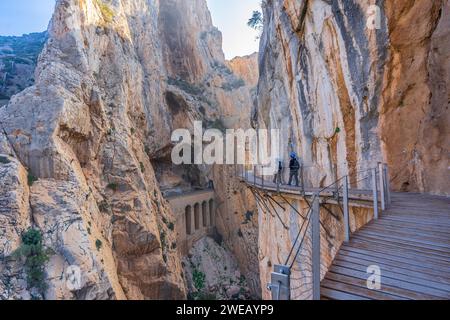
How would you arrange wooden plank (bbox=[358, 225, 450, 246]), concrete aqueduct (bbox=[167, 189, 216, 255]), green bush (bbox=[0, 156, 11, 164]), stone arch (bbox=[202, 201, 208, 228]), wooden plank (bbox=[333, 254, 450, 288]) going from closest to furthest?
1. wooden plank (bbox=[333, 254, 450, 288])
2. wooden plank (bbox=[358, 225, 450, 246])
3. green bush (bbox=[0, 156, 11, 164])
4. concrete aqueduct (bbox=[167, 189, 216, 255])
5. stone arch (bbox=[202, 201, 208, 228])

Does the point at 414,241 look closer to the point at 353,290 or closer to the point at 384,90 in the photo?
the point at 353,290

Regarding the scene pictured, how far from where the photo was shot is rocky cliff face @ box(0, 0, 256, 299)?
12.5m

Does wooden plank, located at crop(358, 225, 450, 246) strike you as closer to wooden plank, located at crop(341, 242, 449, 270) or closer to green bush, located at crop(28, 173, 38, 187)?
wooden plank, located at crop(341, 242, 449, 270)

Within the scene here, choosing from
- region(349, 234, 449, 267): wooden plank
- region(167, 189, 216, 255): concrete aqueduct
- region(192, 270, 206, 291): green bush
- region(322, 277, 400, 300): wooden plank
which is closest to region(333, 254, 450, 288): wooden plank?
region(349, 234, 449, 267): wooden plank

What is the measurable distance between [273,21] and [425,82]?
9757mm

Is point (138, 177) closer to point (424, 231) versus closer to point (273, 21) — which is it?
point (273, 21)

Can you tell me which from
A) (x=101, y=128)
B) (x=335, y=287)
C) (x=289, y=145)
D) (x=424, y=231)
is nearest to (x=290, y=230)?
(x=289, y=145)

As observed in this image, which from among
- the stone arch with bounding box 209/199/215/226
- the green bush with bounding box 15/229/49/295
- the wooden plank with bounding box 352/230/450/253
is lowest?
the stone arch with bounding box 209/199/215/226

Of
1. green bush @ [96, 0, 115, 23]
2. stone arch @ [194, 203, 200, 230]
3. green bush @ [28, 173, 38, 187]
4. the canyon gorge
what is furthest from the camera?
stone arch @ [194, 203, 200, 230]

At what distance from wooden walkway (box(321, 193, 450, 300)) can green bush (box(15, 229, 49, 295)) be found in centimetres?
1256

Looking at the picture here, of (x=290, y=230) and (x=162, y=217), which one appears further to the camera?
(x=162, y=217)

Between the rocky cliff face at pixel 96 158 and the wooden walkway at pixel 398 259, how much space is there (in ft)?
40.1

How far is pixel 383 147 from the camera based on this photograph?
8.27 m

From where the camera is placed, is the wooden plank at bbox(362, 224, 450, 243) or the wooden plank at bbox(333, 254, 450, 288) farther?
the wooden plank at bbox(362, 224, 450, 243)
